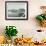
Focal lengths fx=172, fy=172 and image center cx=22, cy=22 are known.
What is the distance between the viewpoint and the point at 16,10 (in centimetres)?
338

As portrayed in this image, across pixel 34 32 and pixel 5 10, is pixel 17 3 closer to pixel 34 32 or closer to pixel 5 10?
pixel 5 10

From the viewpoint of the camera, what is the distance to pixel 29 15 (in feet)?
11.1

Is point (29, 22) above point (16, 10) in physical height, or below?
below

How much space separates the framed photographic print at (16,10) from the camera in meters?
3.37

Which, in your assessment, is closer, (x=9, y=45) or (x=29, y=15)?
(x=9, y=45)

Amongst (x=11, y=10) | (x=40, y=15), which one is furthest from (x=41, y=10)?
(x=11, y=10)

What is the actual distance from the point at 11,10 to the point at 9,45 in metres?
0.74

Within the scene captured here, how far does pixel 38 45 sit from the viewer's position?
3.17 metres

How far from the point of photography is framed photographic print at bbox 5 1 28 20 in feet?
11.0

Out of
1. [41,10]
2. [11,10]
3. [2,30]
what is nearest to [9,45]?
[2,30]

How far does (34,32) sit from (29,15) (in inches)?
13.7

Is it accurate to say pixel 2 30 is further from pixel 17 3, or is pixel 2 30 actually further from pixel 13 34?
pixel 17 3

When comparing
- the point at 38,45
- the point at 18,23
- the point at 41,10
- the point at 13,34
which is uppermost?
the point at 41,10

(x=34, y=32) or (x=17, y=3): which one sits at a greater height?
(x=17, y=3)
